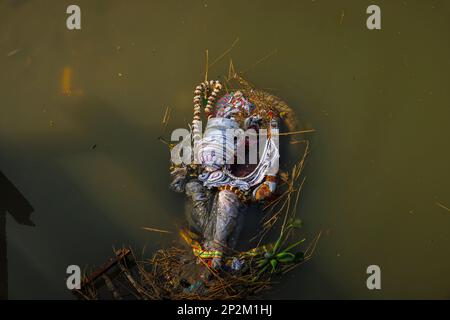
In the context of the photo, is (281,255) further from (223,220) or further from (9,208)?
(9,208)

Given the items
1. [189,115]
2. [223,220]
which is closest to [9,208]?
[189,115]

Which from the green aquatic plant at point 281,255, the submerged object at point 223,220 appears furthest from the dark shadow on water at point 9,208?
the green aquatic plant at point 281,255

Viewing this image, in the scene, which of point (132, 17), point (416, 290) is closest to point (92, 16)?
point (132, 17)

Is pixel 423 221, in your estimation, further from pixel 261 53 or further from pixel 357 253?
pixel 261 53

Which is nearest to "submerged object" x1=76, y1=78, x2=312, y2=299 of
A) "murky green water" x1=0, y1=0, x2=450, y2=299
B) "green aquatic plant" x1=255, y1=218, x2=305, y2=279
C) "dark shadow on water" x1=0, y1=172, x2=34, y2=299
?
"green aquatic plant" x1=255, y1=218, x2=305, y2=279

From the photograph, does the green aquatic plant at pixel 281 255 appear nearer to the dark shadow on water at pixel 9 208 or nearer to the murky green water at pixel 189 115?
the murky green water at pixel 189 115

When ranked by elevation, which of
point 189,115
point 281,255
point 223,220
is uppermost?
point 189,115
